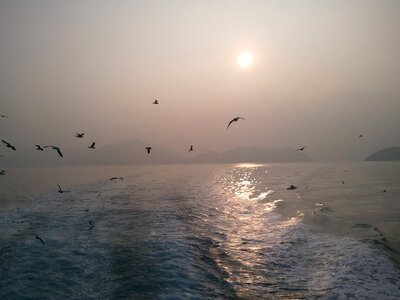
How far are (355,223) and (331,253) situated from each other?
7.84 m

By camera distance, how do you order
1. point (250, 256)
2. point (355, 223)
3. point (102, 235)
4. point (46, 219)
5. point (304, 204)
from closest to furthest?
point (250, 256) → point (102, 235) → point (355, 223) → point (46, 219) → point (304, 204)

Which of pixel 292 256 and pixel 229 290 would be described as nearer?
pixel 229 290

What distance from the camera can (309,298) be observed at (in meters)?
11.9

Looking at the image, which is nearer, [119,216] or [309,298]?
[309,298]

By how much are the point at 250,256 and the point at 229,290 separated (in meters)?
4.36

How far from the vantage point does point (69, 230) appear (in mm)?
21641

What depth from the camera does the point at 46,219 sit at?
2559 centimetres

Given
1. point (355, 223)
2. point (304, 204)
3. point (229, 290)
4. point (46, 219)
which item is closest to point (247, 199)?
point (304, 204)

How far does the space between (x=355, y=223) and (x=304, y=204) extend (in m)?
9.86

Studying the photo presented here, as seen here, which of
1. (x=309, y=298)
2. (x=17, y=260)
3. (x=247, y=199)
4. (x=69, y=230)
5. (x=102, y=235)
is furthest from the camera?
(x=247, y=199)

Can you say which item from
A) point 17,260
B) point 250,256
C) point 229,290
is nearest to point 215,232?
point 250,256

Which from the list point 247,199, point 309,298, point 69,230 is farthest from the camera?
point 247,199

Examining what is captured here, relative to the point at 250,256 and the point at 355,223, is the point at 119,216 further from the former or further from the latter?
the point at 355,223

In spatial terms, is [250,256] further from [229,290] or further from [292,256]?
[229,290]
